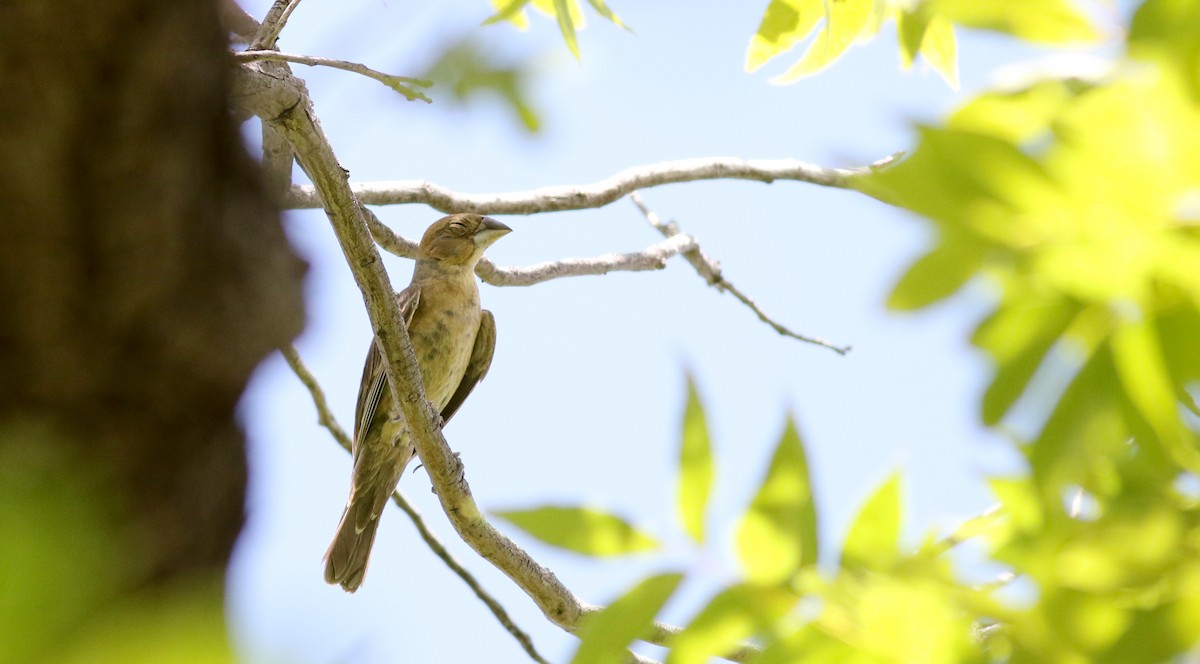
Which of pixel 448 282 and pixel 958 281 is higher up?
pixel 448 282

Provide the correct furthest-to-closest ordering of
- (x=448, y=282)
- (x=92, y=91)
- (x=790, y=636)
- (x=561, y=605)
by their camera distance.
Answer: (x=448, y=282), (x=561, y=605), (x=790, y=636), (x=92, y=91)

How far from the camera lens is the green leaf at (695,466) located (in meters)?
1.42

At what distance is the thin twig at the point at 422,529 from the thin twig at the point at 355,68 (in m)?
2.01

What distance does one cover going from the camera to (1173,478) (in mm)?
1212

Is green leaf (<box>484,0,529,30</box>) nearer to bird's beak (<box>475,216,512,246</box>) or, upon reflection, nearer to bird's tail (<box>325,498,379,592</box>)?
bird's beak (<box>475,216,512,246</box>)

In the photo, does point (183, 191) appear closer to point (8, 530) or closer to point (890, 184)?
point (8, 530)

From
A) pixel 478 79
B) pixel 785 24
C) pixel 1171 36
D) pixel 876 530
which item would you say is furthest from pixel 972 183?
pixel 785 24

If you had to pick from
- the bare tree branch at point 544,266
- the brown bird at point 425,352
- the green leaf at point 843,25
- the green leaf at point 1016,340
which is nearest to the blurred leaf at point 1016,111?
the green leaf at point 1016,340

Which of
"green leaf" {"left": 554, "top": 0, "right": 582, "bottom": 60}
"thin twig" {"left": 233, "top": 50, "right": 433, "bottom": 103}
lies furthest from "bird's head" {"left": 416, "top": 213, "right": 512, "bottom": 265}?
"green leaf" {"left": 554, "top": 0, "right": 582, "bottom": 60}

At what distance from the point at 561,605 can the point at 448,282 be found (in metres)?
3.21

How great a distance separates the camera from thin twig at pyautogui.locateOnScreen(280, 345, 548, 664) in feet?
17.5

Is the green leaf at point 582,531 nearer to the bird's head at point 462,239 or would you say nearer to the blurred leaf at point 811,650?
the blurred leaf at point 811,650

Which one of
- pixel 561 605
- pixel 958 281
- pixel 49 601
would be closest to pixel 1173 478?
pixel 958 281

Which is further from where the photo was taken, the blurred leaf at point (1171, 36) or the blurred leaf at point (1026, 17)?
the blurred leaf at point (1026, 17)
